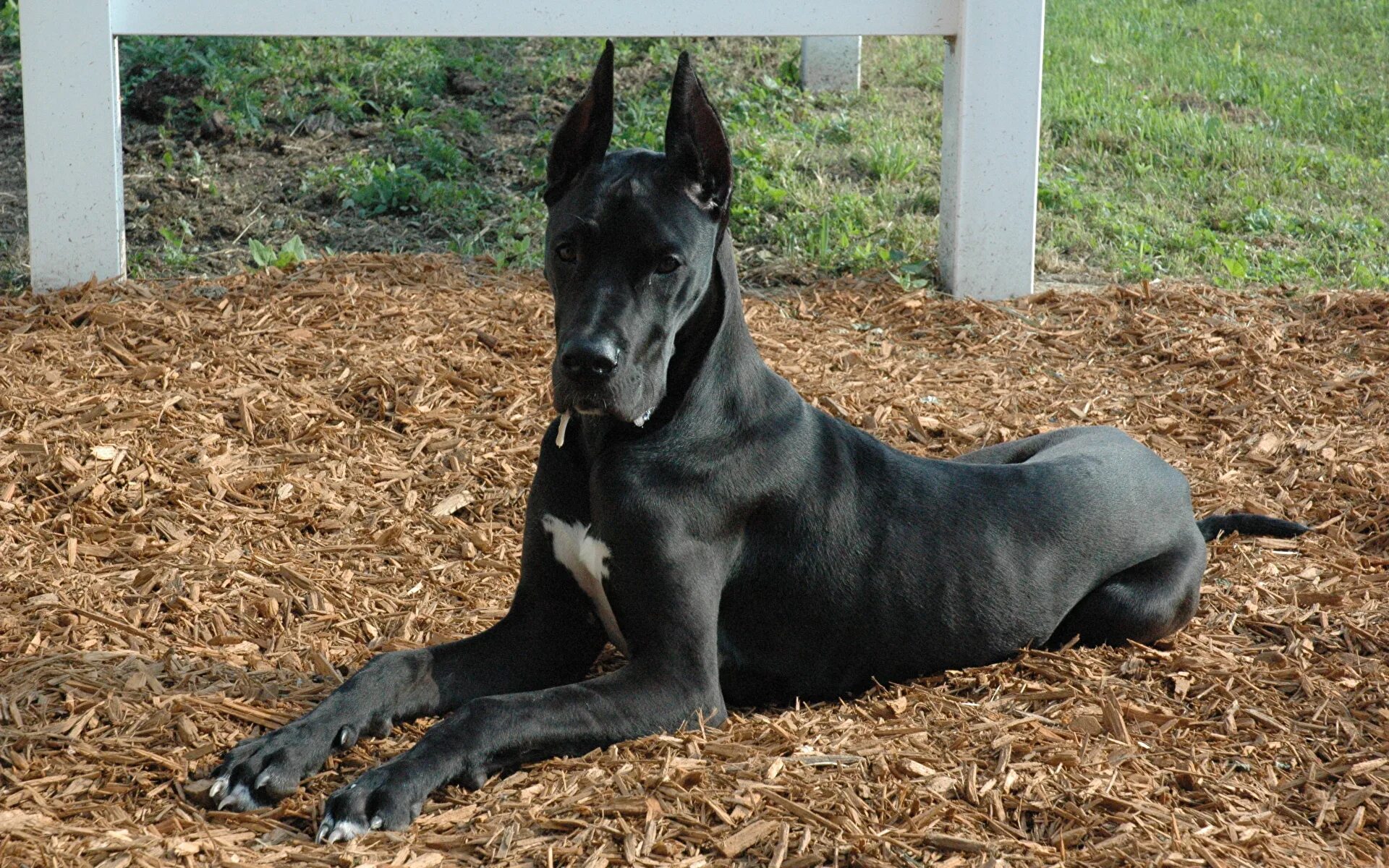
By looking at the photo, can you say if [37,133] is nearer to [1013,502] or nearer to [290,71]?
[290,71]

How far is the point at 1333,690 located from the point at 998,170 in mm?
3903

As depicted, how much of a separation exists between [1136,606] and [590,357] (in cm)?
180

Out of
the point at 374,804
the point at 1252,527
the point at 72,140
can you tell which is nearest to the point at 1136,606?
the point at 1252,527

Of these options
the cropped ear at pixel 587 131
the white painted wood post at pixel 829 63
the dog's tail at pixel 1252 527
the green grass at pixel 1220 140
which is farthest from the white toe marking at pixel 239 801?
the white painted wood post at pixel 829 63

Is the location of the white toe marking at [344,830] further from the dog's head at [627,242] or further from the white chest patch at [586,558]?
the dog's head at [627,242]

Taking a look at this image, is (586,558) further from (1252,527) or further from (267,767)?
(1252,527)

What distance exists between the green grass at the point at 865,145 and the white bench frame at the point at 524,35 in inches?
20.7

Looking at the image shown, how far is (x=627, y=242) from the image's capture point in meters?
3.47

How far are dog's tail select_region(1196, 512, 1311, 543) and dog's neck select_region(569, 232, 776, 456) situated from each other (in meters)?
2.15

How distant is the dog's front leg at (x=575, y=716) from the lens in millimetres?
3061

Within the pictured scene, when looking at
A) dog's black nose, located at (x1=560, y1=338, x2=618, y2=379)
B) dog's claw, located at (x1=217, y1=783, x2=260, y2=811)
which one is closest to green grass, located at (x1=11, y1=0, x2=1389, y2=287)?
dog's black nose, located at (x1=560, y1=338, x2=618, y2=379)

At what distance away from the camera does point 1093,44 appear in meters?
12.0

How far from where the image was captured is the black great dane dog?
133 inches

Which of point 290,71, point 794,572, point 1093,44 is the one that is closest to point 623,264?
point 794,572
